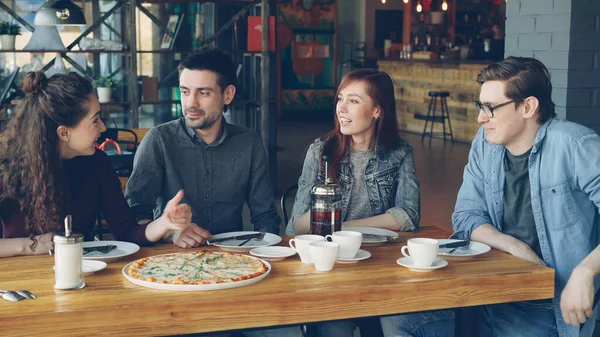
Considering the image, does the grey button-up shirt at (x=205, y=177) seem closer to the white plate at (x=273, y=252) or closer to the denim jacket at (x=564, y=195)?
the white plate at (x=273, y=252)

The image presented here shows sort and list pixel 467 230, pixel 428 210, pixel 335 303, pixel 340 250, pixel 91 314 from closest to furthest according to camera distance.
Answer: pixel 91 314, pixel 335 303, pixel 340 250, pixel 467 230, pixel 428 210

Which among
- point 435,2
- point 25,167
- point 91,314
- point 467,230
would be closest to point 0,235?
point 25,167

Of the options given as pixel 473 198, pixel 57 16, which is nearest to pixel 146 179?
pixel 473 198

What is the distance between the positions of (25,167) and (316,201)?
34.8 inches

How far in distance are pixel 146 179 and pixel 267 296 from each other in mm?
1206

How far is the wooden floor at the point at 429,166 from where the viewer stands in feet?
23.0

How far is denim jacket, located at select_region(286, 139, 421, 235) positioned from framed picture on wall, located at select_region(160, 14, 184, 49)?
14.6ft

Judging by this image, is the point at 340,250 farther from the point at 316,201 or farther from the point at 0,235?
the point at 0,235

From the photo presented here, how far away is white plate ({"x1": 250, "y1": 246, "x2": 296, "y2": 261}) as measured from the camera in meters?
2.23

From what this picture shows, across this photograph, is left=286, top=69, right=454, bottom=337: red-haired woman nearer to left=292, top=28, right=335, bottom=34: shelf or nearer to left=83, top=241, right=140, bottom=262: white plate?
left=83, top=241, right=140, bottom=262: white plate

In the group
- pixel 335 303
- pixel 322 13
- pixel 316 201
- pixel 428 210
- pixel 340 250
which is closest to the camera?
pixel 335 303

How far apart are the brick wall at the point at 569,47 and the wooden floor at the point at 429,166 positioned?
186 centimetres

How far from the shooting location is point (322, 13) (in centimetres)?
1502

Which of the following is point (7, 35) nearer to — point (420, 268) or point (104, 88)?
point (104, 88)
